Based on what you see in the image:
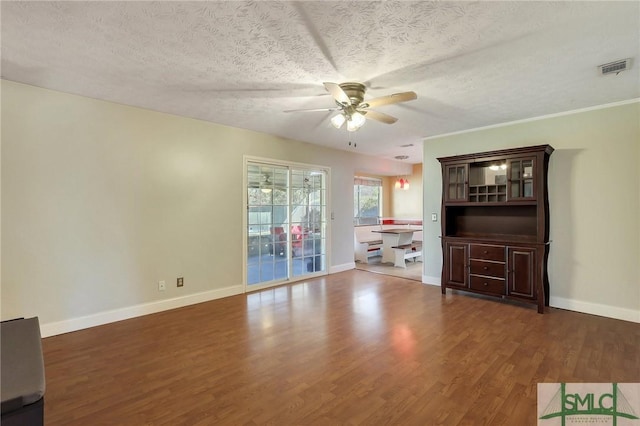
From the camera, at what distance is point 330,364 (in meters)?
2.54

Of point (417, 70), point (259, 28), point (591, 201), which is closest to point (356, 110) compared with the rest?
point (417, 70)

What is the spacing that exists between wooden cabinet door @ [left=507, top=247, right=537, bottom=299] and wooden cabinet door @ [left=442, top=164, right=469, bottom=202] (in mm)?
985

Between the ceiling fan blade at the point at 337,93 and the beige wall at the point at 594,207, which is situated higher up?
the ceiling fan blade at the point at 337,93

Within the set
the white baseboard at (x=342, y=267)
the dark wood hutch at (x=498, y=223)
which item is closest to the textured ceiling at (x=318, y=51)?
the dark wood hutch at (x=498, y=223)

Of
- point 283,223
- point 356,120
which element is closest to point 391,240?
point 283,223

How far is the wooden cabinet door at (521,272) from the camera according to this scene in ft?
12.4

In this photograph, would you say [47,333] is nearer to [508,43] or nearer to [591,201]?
[508,43]

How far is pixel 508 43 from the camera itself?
2.27 m

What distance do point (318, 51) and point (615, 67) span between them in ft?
8.44

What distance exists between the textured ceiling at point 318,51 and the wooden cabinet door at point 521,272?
1.79 m

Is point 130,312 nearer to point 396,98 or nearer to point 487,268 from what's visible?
point 396,98

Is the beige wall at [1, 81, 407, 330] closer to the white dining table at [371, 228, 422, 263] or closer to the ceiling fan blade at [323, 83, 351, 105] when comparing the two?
the ceiling fan blade at [323, 83, 351, 105]

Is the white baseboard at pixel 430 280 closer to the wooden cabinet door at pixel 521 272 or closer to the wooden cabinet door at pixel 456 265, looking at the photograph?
the wooden cabinet door at pixel 456 265

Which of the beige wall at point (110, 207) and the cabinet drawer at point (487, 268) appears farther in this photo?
the cabinet drawer at point (487, 268)
